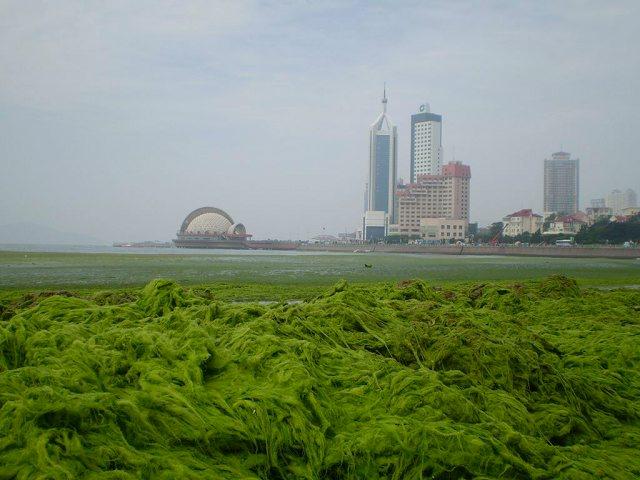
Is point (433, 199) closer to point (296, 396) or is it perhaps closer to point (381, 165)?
point (381, 165)

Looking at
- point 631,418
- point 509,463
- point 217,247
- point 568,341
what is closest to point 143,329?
point 509,463

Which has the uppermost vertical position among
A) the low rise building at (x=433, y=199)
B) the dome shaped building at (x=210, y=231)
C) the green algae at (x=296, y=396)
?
the low rise building at (x=433, y=199)

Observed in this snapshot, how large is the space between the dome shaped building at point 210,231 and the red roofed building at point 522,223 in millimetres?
66616

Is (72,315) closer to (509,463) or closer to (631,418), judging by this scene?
(509,463)

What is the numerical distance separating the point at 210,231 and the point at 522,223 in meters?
77.2

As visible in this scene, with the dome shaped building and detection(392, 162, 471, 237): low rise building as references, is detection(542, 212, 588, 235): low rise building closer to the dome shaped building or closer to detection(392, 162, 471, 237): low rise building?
detection(392, 162, 471, 237): low rise building

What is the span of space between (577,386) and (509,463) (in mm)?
1805

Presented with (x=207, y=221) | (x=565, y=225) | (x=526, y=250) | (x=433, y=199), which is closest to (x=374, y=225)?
→ (x=433, y=199)

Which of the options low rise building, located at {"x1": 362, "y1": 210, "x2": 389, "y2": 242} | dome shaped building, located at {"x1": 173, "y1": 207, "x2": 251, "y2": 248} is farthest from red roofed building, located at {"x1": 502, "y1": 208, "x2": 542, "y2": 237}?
dome shaped building, located at {"x1": 173, "y1": 207, "x2": 251, "y2": 248}

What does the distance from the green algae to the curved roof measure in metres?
121

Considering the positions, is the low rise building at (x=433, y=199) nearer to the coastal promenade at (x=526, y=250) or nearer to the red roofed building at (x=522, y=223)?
the red roofed building at (x=522, y=223)

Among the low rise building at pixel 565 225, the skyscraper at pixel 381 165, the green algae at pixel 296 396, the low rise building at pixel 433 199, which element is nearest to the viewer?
the green algae at pixel 296 396

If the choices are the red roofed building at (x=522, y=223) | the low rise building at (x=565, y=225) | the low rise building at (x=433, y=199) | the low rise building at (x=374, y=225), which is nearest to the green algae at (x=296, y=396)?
the low rise building at (x=565, y=225)

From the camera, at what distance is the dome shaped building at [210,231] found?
398 ft
